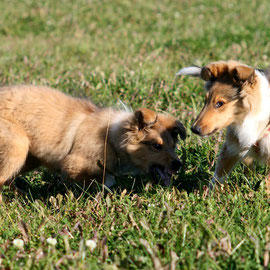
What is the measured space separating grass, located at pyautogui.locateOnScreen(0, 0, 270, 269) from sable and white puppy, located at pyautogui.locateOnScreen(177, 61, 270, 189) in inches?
22.6

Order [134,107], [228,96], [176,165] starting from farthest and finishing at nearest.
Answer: [134,107]
[176,165]
[228,96]

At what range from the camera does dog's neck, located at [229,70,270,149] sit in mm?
4121

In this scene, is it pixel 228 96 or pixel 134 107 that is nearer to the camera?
pixel 228 96

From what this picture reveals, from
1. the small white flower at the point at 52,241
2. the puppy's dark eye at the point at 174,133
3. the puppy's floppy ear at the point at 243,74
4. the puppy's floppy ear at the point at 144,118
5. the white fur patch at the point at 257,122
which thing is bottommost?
the small white flower at the point at 52,241

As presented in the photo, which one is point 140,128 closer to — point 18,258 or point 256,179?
point 256,179

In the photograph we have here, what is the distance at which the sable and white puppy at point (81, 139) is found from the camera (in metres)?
5.08

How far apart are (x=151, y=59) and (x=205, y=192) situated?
524cm

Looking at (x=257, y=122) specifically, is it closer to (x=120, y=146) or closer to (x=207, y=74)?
(x=207, y=74)

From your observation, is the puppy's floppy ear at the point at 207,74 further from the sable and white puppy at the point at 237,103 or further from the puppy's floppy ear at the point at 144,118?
the puppy's floppy ear at the point at 144,118

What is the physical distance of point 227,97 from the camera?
4145 mm

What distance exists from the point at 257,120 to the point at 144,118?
1297 mm

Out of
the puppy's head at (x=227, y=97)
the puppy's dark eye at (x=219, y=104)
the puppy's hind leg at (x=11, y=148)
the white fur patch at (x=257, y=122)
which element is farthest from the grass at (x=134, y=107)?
the puppy's dark eye at (x=219, y=104)

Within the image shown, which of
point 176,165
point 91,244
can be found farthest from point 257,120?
point 91,244

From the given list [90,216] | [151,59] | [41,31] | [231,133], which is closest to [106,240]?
[90,216]
